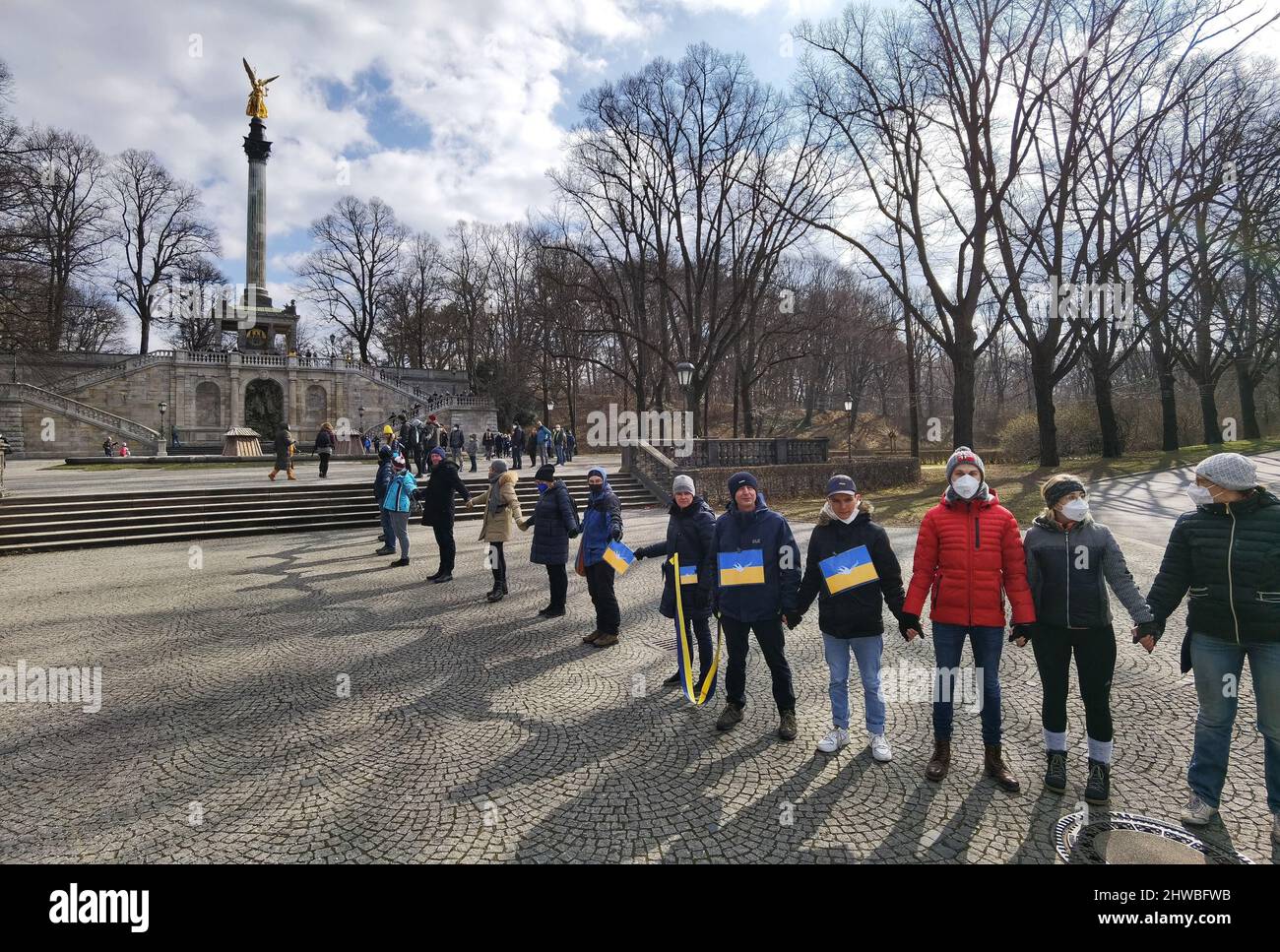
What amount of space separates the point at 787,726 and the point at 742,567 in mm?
1128

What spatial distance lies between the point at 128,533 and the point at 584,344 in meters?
24.5

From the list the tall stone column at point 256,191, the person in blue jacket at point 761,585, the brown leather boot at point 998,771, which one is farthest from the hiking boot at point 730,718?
the tall stone column at point 256,191

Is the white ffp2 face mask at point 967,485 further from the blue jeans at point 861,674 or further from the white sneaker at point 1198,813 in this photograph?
the white sneaker at point 1198,813

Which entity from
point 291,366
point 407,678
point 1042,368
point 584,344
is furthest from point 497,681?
point 291,366

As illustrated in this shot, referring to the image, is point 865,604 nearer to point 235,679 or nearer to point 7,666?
point 235,679

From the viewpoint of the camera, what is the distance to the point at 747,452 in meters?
20.8

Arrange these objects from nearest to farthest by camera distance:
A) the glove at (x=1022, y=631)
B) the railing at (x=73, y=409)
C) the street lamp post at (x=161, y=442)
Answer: the glove at (x=1022, y=631) < the street lamp post at (x=161, y=442) < the railing at (x=73, y=409)

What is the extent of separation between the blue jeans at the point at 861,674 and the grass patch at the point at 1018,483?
11.6m

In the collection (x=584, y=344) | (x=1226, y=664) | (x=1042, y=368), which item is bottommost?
(x=1226, y=664)

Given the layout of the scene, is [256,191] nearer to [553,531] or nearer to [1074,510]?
[553,531]

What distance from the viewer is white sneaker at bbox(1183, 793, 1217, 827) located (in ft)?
10.0

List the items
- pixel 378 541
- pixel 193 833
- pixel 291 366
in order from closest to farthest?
pixel 193 833 → pixel 378 541 → pixel 291 366

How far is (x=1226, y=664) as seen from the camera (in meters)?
3.09

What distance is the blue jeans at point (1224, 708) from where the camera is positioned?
9.91 feet
